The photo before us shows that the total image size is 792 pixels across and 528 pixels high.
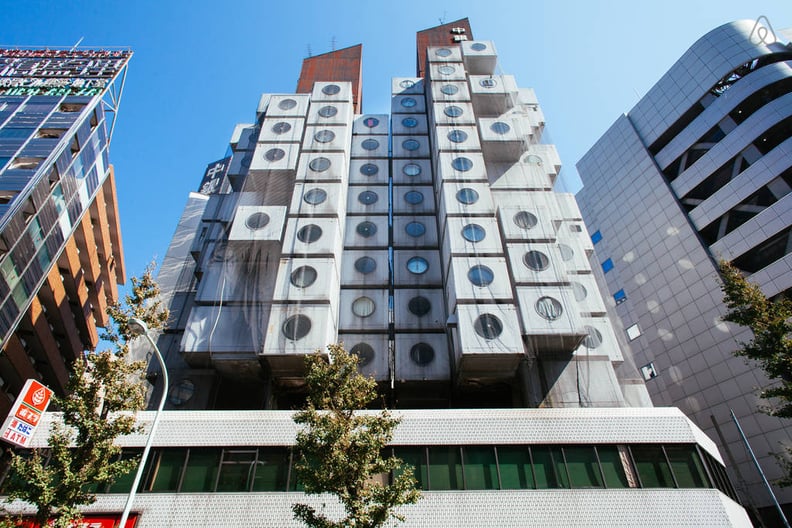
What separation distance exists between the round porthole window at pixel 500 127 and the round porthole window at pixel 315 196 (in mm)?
13705

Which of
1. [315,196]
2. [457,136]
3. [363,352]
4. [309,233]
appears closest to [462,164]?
[457,136]

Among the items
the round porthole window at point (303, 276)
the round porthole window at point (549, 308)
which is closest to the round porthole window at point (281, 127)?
the round porthole window at point (303, 276)

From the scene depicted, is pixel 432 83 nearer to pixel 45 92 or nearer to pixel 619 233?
pixel 619 233

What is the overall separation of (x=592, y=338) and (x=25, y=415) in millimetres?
25267

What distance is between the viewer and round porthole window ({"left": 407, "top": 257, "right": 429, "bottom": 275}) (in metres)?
27.6

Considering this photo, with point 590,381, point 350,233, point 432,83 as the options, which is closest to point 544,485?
point 590,381

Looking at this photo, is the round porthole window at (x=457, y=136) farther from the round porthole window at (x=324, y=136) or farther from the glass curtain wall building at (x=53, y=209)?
the glass curtain wall building at (x=53, y=209)

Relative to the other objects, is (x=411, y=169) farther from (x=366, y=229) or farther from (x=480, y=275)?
(x=480, y=275)

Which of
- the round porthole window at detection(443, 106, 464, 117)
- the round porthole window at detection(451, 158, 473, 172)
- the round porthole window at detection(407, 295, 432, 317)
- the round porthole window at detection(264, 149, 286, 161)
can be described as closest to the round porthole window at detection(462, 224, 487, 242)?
the round porthole window at detection(407, 295, 432, 317)

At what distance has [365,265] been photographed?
2762 centimetres

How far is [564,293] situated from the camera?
22.7m

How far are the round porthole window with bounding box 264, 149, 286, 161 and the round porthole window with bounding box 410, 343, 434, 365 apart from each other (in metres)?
15.8

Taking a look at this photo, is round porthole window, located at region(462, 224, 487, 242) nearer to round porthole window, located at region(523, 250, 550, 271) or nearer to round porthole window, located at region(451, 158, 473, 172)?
round porthole window, located at region(523, 250, 550, 271)

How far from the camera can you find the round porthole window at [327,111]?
3416 cm
